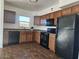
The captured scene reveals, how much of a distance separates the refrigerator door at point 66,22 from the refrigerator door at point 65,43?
0.59ft

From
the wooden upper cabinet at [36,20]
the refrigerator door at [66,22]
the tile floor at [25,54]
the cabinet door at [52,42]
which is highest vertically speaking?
the wooden upper cabinet at [36,20]

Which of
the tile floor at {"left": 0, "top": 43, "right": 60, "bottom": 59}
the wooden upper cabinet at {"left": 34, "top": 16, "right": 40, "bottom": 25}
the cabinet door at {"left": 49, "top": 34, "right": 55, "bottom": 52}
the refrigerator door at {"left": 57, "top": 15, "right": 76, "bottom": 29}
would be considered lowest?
the tile floor at {"left": 0, "top": 43, "right": 60, "bottom": 59}

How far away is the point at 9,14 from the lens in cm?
612

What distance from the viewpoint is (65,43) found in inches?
127

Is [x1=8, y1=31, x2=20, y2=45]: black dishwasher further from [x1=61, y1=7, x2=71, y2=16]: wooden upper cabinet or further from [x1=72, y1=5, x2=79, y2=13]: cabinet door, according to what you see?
[x1=72, y1=5, x2=79, y2=13]: cabinet door

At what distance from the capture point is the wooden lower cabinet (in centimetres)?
631

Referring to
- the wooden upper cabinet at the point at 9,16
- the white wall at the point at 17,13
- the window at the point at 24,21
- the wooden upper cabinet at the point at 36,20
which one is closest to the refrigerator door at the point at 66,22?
the wooden upper cabinet at the point at 36,20

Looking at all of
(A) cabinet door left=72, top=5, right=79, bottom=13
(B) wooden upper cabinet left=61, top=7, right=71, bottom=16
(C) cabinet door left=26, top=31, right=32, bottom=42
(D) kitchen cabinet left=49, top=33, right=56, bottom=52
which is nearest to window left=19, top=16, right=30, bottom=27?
(C) cabinet door left=26, top=31, right=32, bottom=42

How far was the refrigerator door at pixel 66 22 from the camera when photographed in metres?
2.93

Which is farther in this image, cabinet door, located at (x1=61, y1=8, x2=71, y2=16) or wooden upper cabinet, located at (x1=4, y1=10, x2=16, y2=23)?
wooden upper cabinet, located at (x1=4, y1=10, x2=16, y2=23)

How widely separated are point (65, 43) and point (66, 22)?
0.80m

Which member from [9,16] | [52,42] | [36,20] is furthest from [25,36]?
[52,42]

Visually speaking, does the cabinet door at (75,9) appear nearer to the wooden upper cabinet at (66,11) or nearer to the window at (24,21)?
the wooden upper cabinet at (66,11)

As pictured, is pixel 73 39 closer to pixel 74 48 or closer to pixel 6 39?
pixel 74 48
